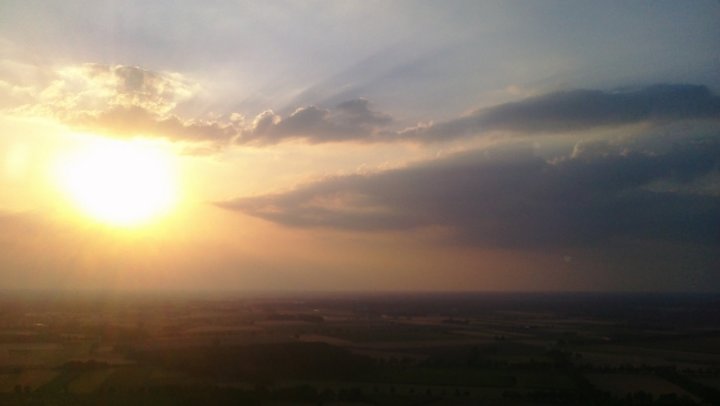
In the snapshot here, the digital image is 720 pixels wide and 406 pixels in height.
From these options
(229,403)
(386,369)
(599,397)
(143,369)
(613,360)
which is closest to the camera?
(229,403)

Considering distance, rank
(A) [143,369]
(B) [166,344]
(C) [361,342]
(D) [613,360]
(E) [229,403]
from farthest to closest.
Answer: (C) [361,342] → (B) [166,344] → (D) [613,360] → (A) [143,369] → (E) [229,403]

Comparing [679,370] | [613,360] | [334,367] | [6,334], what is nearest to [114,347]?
[6,334]

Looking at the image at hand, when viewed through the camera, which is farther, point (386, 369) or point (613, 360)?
point (613, 360)

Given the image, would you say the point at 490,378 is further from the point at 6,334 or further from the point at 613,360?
the point at 6,334

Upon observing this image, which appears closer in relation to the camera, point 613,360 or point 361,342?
point 613,360

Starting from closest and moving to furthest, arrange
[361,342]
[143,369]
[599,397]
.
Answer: [599,397] < [143,369] < [361,342]

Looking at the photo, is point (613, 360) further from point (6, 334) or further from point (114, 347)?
point (6, 334)

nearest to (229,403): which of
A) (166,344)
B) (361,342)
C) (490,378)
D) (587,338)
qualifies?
(490,378)

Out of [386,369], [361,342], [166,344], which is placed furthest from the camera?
[361,342]
